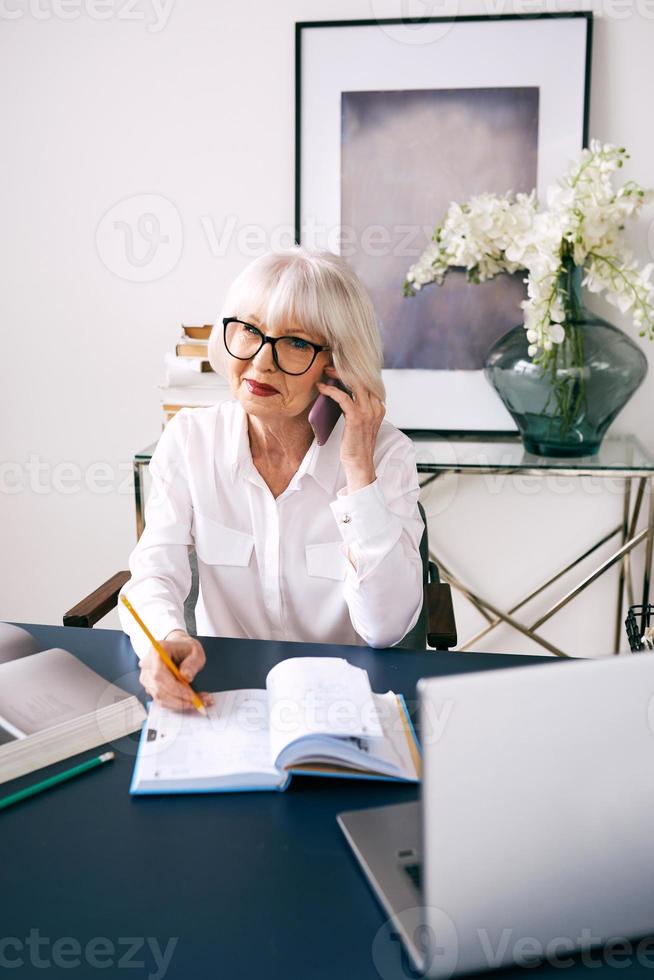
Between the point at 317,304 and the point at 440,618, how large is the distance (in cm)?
63

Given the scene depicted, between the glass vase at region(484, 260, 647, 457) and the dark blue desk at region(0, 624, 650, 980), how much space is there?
56.6 inches

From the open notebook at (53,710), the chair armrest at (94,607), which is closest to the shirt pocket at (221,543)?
the chair armrest at (94,607)

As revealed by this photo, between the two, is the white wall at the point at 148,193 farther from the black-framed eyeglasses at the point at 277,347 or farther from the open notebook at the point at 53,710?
the open notebook at the point at 53,710

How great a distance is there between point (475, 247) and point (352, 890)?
1779mm

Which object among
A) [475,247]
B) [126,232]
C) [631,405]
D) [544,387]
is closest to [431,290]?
[475,247]

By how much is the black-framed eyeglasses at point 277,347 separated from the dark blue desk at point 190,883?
0.77m

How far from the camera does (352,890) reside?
795mm

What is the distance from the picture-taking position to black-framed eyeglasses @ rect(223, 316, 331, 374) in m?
1.57

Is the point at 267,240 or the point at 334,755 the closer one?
the point at 334,755

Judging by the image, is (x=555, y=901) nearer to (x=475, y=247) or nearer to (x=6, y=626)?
(x=6, y=626)

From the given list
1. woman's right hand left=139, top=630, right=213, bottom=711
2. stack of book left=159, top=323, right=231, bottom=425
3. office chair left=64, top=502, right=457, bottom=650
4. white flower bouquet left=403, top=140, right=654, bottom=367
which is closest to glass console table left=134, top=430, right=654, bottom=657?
stack of book left=159, top=323, right=231, bottom=425

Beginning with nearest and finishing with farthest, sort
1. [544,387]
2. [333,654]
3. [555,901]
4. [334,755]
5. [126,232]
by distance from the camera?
[555,901]
[334,755]
[333,654]
[544,387]
[126,232]

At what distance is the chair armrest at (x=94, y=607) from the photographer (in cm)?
156

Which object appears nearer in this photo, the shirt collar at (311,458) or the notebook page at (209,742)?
the notebook page at (209,742)
